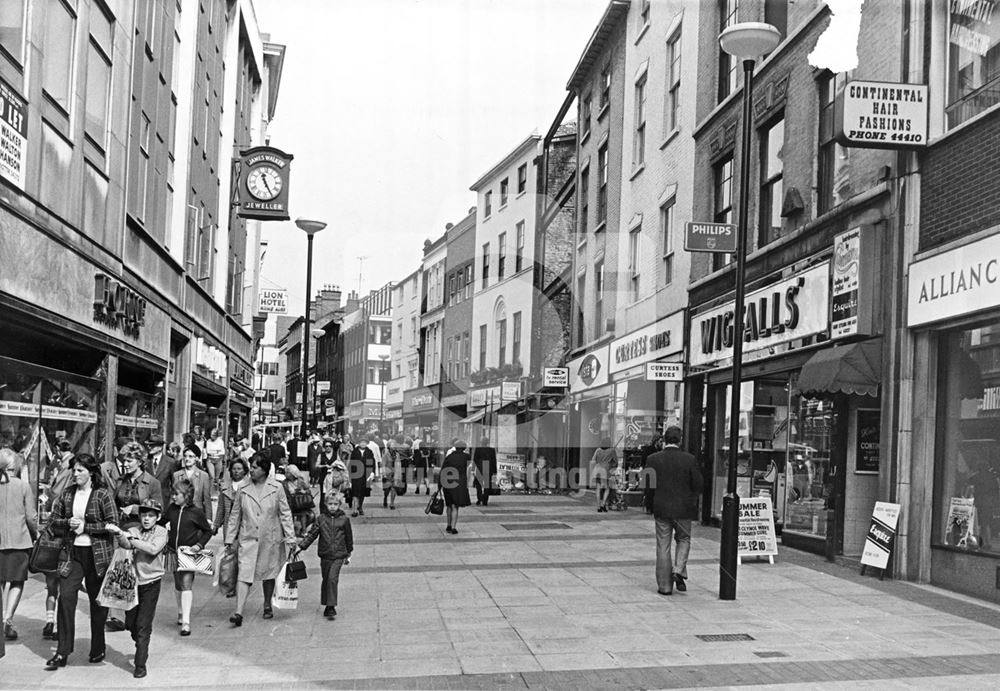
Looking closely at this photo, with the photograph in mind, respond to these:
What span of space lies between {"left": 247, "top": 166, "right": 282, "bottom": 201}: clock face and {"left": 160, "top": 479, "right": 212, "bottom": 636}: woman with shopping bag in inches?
601

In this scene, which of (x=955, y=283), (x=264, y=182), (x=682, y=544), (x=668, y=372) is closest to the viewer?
(x=955, y=283)

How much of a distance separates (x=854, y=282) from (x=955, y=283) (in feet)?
6.70

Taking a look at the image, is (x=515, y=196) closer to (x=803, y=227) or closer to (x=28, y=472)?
(x=803, y=227)

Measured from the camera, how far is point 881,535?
12.6 meters

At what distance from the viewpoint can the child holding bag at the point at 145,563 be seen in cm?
812

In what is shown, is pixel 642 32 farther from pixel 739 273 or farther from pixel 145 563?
pixel 145 563

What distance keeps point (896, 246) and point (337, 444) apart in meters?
17.7

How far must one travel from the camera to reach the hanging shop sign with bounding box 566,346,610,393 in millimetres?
27688

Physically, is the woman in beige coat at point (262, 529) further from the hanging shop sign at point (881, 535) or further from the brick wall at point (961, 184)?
the brick wall at point (961, 184)

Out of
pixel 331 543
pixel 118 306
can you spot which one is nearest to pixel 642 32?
pixel 118 306

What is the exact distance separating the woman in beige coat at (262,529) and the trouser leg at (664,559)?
13.3ft

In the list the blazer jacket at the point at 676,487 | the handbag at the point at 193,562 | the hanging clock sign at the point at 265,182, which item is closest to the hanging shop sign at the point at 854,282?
the blazer jacket at the point at 676,487

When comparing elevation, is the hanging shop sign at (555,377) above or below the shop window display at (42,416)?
above

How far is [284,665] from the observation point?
8281 mm
